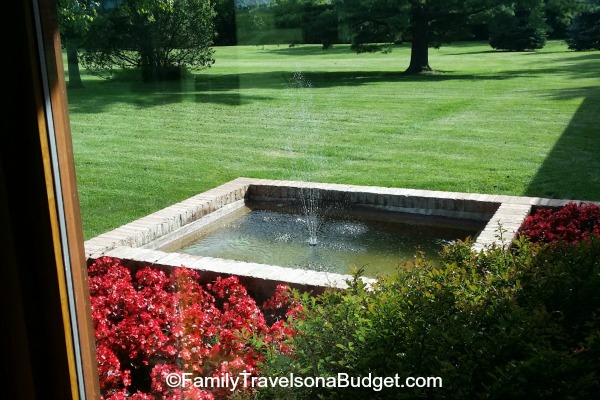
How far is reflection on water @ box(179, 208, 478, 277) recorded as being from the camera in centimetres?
211

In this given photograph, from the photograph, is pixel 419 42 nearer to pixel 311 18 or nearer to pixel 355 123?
pixel 311 18

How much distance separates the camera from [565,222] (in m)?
1.82

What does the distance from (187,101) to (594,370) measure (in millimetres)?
1307

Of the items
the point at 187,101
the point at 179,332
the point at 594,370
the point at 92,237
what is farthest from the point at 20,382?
the point at 594,370

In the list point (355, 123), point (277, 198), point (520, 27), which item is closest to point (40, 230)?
point (520, 27)

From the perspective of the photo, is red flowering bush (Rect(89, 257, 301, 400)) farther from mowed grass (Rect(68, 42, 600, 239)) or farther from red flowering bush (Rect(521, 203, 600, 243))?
red flowering bush (Rect(521, 203, 600, 243))

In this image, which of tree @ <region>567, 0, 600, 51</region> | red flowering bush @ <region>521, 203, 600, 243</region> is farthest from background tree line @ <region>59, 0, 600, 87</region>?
red flowering bush @ <region>521, 203, 600, 243</region>

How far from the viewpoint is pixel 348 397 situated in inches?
49.5

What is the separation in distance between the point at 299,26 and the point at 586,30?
2.36 ft

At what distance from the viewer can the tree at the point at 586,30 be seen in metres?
1.39

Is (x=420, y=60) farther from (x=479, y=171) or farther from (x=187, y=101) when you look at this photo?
(x=187, y=101)

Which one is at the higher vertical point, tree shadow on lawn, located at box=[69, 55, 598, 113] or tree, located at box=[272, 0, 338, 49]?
tree, located at box=[272, 0, 338, 49]

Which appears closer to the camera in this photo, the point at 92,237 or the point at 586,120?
the point at 586,120

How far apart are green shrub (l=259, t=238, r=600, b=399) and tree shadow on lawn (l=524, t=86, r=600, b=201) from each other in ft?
0.89
